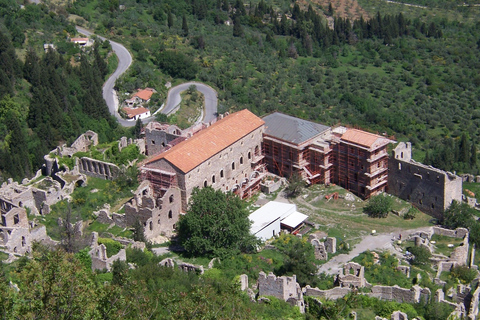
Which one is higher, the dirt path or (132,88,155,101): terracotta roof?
(132,88,155,101): terracotta roof

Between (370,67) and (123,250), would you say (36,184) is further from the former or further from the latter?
(370,67)

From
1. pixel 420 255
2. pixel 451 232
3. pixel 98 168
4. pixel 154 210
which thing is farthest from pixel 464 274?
pixel 98 168

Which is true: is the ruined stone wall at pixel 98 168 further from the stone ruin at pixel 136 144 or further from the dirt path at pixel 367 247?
the dirt path at pixel 367 247

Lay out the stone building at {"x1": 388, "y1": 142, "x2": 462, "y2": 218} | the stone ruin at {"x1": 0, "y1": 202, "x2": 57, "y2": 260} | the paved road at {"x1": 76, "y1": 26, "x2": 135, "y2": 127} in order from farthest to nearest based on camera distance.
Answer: the paved road at {"x1": 76, "y1": 26, "x2": 135, "y2": 127}, the stone building at {"x1": 388, "y1": 142, "x2": 462, "y2": 218}, the stone ruin at {"x1": 0, "y1": 202, "x2": 57, "y2": 260}

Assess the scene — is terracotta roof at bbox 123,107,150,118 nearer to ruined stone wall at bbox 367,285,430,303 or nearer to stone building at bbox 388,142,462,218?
stone building at bbox 388,142,462,218

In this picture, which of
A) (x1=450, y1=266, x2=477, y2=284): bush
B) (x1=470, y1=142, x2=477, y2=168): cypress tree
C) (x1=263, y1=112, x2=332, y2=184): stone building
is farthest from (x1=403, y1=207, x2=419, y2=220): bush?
(x1=470, y1=142, x2=477, y2=168): cypress tree

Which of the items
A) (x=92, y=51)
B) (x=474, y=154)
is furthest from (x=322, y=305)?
(x=92, y=51)

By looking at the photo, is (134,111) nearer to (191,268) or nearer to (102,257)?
(102,257)

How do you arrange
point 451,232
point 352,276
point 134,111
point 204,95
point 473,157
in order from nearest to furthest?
point 352,276
point 451,232
point 473,157
point 134,111
point 204,95
